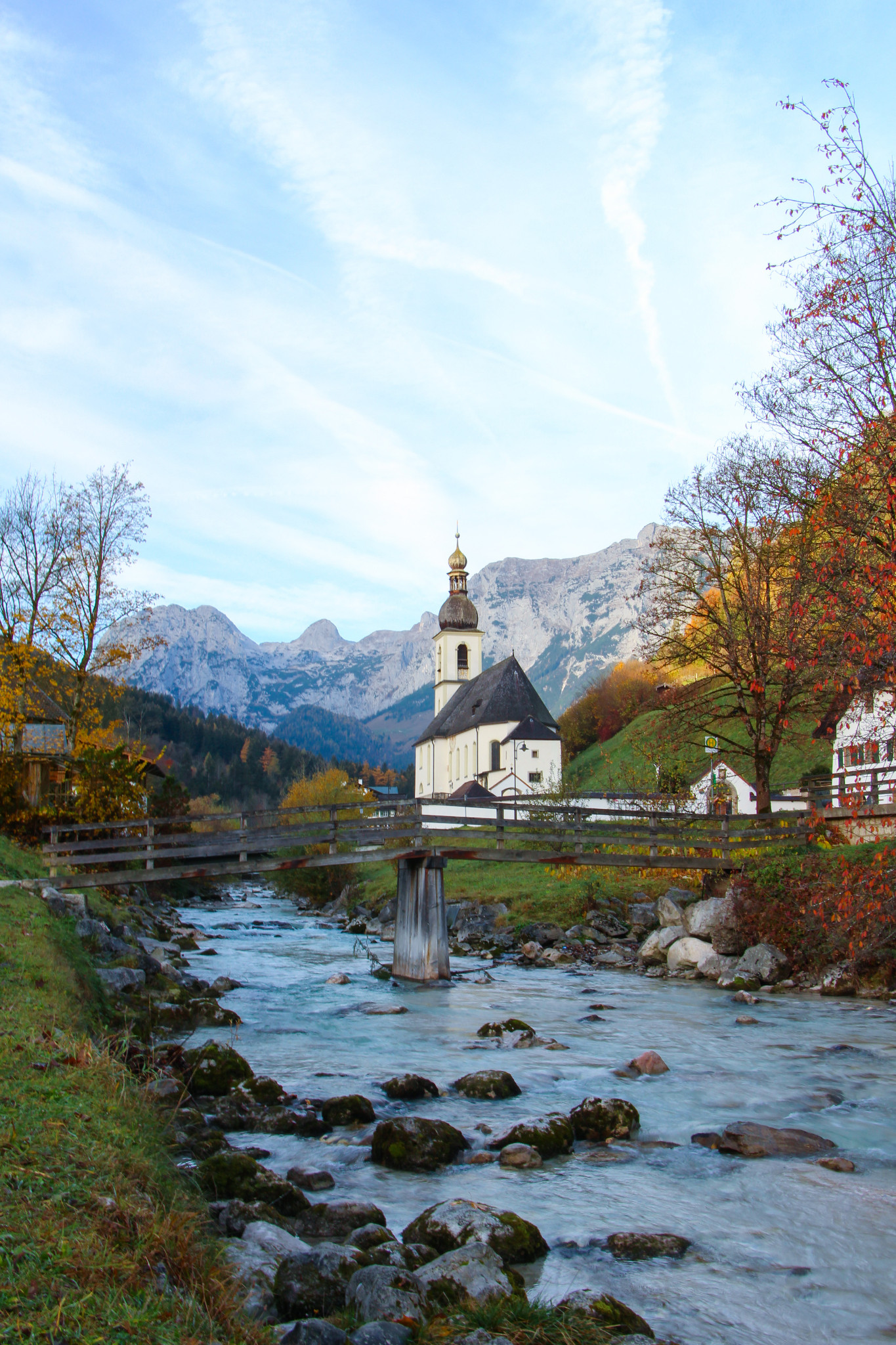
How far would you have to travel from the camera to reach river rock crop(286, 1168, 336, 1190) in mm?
8438

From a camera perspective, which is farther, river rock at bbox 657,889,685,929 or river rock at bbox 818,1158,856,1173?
river rock at bbox 657,889,685,929

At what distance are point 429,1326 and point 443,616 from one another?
3417 inches

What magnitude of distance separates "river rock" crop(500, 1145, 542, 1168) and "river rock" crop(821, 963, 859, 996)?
11.3 metres

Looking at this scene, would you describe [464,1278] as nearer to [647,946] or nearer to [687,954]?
[687,954]

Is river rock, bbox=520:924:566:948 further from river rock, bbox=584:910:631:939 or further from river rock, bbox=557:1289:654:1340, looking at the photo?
river rock, bbox=557:1289:654:1340

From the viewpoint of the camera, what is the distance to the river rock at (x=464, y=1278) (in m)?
5.74

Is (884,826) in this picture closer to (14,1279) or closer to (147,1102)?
(147,1102)

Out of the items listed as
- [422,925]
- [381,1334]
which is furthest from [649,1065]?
[422,925]

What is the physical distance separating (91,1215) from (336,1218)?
3243mm

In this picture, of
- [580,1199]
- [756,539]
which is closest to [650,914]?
[756,539]

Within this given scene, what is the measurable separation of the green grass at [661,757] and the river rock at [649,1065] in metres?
10.5

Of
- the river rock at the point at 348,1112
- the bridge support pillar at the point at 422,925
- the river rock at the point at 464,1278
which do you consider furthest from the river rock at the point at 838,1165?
the bridge support pillar at the point at 422,925

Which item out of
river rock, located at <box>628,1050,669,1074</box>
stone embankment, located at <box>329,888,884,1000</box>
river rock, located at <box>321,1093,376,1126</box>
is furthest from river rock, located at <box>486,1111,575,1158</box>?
stone embankment, located at <box>329,888,884,1000</box>

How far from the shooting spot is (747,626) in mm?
23547
